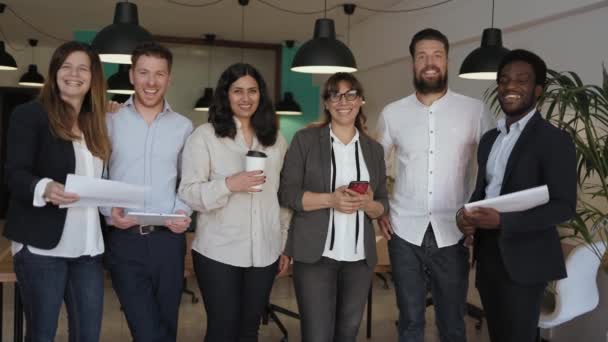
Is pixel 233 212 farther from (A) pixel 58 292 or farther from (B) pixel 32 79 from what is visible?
(B) pixel 32 79

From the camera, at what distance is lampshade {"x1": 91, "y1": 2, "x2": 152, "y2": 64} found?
3.30m

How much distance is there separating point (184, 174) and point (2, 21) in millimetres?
7750

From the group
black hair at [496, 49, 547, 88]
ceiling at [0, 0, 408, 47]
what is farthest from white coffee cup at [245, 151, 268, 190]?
ceiling at [0, 0, 408, 47]

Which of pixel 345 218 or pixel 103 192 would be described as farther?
pixel 345 218

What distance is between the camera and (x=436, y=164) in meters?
2.68

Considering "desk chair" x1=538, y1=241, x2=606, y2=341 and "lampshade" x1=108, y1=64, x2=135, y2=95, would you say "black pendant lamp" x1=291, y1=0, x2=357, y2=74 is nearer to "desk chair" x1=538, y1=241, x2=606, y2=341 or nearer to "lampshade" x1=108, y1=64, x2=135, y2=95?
"desk chair" x1=538, y1=241, x2=606, y2=341

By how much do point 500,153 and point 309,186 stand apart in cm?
81

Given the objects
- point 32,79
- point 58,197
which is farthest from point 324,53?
point 32,79

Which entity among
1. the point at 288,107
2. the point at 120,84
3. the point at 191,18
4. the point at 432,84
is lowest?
the point at 432,84

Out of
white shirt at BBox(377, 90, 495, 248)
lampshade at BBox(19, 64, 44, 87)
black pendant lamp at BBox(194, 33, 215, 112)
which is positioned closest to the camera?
white shirt at BBox(377, 90, 495, 248)

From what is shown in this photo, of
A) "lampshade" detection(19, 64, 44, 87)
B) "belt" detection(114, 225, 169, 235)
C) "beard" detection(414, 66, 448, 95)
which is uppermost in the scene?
"lampshade" detection(19, 64, 44, 87)

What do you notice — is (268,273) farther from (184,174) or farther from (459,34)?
(459,34)

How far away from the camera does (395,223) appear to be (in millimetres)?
2736

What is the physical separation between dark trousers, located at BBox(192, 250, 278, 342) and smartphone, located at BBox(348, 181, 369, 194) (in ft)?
1.63
